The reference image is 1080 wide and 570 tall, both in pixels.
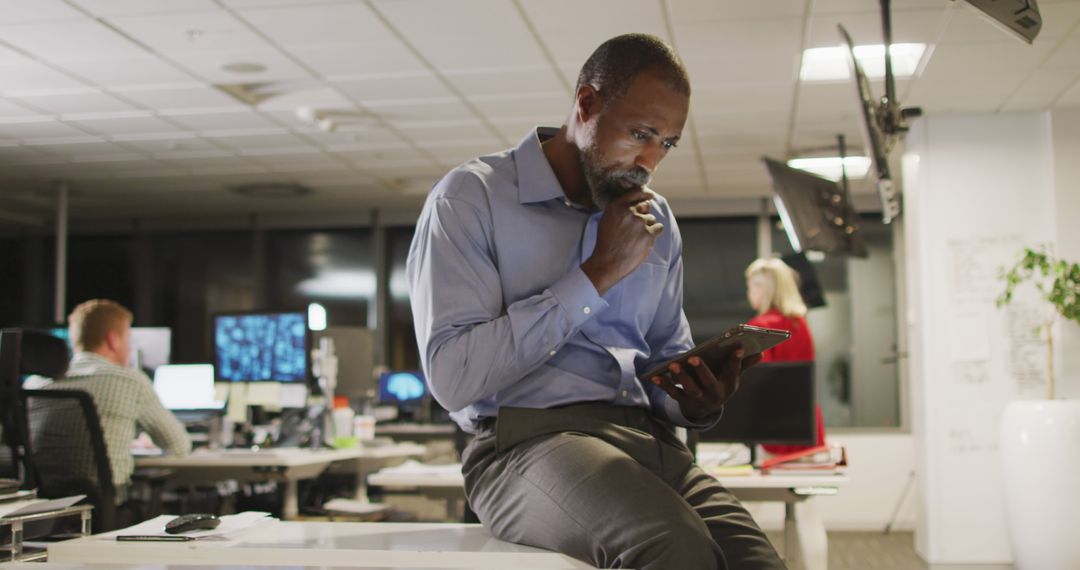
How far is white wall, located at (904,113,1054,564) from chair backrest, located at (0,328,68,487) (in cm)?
478

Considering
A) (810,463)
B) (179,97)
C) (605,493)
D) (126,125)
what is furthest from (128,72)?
(605,493)

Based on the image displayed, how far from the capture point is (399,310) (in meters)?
10.4

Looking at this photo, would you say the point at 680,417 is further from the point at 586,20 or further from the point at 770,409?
the point at 586,20

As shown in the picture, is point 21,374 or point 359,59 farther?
point 359,59

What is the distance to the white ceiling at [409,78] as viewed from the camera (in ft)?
15.6

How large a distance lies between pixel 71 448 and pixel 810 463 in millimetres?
2644

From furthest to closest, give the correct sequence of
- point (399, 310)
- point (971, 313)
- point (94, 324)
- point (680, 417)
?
point (399, 310), point (971, 313), point (94, 324), point (680, 417)

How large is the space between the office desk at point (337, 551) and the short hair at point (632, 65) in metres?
0.68

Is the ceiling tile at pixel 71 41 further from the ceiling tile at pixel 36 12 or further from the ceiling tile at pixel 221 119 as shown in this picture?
the ceiling tile at pixel 221 119

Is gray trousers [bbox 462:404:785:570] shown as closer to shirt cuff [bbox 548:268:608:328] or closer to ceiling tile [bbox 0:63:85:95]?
shirt cuff [bbox 548:268:608:328]

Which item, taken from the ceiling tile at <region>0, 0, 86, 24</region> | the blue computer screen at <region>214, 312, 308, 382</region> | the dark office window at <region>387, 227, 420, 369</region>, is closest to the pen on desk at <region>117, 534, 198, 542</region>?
the blue computer screen at <region>214, 312, 308, 382</region>

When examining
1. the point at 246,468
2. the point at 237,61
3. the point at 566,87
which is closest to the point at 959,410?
the point at 566,87

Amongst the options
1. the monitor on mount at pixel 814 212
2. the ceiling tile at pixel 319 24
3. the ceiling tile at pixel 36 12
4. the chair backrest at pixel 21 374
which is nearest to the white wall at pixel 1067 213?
the monitor on mount at pixel 814 212

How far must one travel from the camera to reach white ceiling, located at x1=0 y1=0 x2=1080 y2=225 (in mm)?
4762
